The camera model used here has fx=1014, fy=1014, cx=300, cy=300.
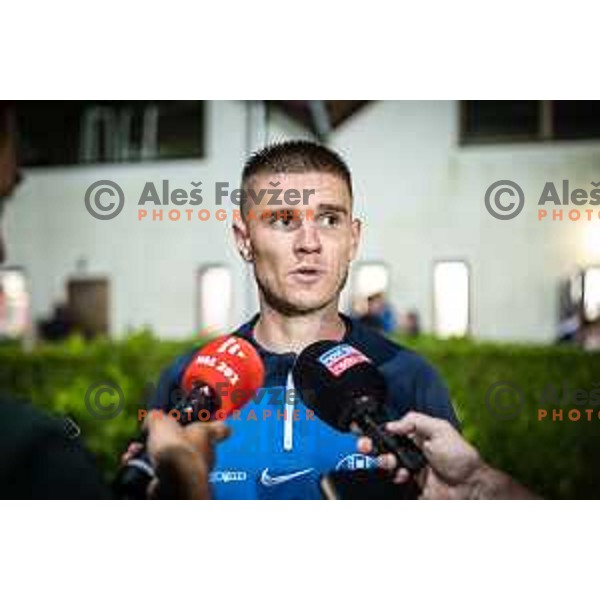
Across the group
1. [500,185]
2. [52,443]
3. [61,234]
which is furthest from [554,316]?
[52,443]

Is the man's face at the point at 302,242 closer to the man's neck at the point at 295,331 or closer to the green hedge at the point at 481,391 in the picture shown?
the man's neck at the point at 295,331

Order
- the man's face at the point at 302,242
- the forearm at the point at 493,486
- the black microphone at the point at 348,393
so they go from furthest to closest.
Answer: the forearm at the point at 493,486 → the man's face at the point at 302,242 → the black microphone at the point at 348,393

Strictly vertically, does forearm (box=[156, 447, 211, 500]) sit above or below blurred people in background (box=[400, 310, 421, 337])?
below

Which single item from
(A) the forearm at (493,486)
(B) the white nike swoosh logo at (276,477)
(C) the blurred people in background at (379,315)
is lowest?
(A) the forearm at (493,486)

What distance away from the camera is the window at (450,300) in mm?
4316

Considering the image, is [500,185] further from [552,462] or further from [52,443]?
[52,443]

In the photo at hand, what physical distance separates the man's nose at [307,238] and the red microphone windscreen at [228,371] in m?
0.46

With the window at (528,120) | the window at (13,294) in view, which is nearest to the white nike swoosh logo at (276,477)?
the window at (13,294)

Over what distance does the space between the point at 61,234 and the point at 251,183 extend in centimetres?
86
